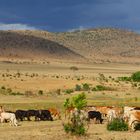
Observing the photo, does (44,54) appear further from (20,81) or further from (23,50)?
(20,81)

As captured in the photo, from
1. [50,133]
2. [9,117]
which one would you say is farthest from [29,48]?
[50,133]

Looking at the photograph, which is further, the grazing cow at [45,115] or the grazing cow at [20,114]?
the grazing cow at [45,115]

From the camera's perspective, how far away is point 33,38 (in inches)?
7485

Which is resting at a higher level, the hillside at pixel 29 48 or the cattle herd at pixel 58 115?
the hillside at pixel 29 48

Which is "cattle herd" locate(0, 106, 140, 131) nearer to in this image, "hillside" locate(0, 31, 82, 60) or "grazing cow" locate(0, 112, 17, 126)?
"grazing cow" locate(0, 112, 17, 126)

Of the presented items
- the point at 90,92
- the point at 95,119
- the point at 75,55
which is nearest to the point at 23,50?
the point at 75,55

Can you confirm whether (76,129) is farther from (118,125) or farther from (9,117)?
(9,117)

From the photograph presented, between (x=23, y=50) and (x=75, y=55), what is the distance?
62.5ft

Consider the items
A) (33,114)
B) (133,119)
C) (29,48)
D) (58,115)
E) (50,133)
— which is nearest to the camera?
(50,133)

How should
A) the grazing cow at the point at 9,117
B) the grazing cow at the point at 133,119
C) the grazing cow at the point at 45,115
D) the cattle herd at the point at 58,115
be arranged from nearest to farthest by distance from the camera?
1. the grazing cow at the point at 133,119
2. the cattle herd at the point at 58,115
3. the grazing cow at the point at 9,117
4. the grazing cow at the point at 45,115

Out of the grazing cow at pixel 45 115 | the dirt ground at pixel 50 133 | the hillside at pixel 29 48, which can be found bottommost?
the dirt ground at pixel 50 133

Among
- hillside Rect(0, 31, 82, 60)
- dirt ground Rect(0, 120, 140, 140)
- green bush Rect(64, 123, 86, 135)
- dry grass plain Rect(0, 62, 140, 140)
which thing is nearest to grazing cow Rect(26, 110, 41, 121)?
dry grass plain Rect(0, 62, 140, 140)

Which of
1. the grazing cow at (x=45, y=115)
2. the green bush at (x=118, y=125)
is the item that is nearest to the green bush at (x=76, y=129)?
the green bush at (x=118, y=125)

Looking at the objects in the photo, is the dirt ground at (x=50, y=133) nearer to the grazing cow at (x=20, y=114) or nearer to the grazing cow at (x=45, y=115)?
the grazing cow at (x=20, y=114)
